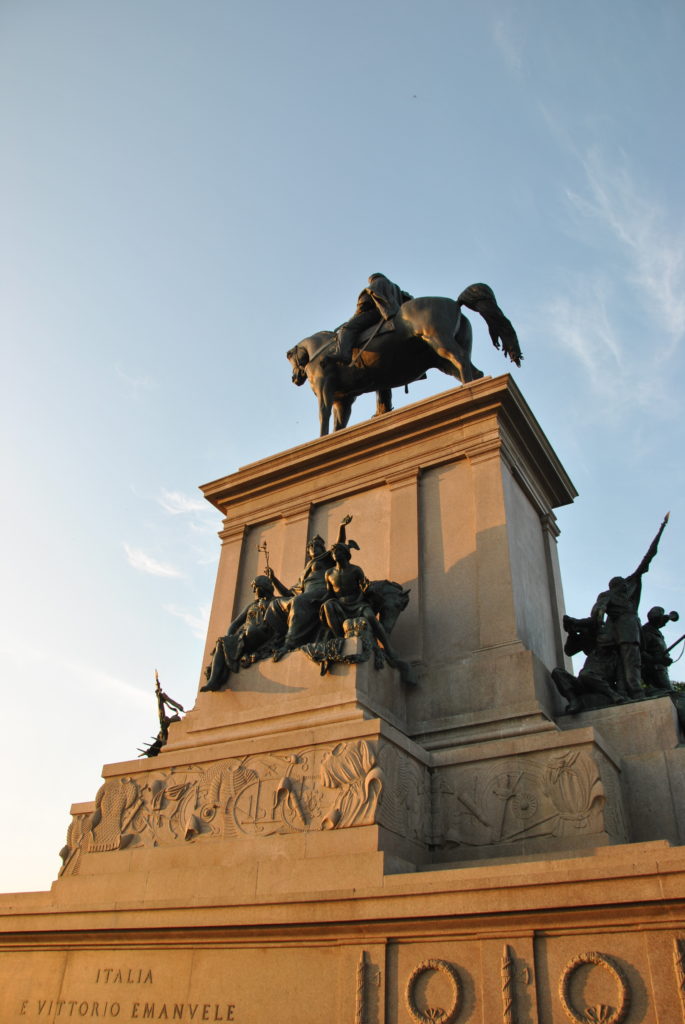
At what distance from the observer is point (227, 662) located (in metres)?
12.2

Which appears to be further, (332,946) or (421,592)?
(421,592)

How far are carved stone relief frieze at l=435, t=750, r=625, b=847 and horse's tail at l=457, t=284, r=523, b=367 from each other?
950 centimetres

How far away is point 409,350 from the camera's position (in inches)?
679

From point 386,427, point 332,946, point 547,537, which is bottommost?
point 332,946

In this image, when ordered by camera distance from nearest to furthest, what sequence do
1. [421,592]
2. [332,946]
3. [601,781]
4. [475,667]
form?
[332,946], [601,781], [475,667], [421,592]

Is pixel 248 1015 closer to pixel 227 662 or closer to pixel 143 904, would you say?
pixel 143 904

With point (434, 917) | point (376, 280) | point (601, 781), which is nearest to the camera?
point (434, 917)

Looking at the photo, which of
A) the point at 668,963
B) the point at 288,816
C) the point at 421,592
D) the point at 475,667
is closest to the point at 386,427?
the point at 421,592

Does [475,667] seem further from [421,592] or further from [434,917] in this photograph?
[434,917]

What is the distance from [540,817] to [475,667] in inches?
107

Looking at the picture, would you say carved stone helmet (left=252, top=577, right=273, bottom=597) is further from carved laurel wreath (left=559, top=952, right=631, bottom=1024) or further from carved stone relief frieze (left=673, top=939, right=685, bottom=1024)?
carved stone relief frieze (left=673, top=939, right=685, bottom=1024)

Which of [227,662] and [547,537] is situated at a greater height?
[547,537]

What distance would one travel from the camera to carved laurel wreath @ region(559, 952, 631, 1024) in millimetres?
6668

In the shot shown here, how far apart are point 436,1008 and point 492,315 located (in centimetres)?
1273
